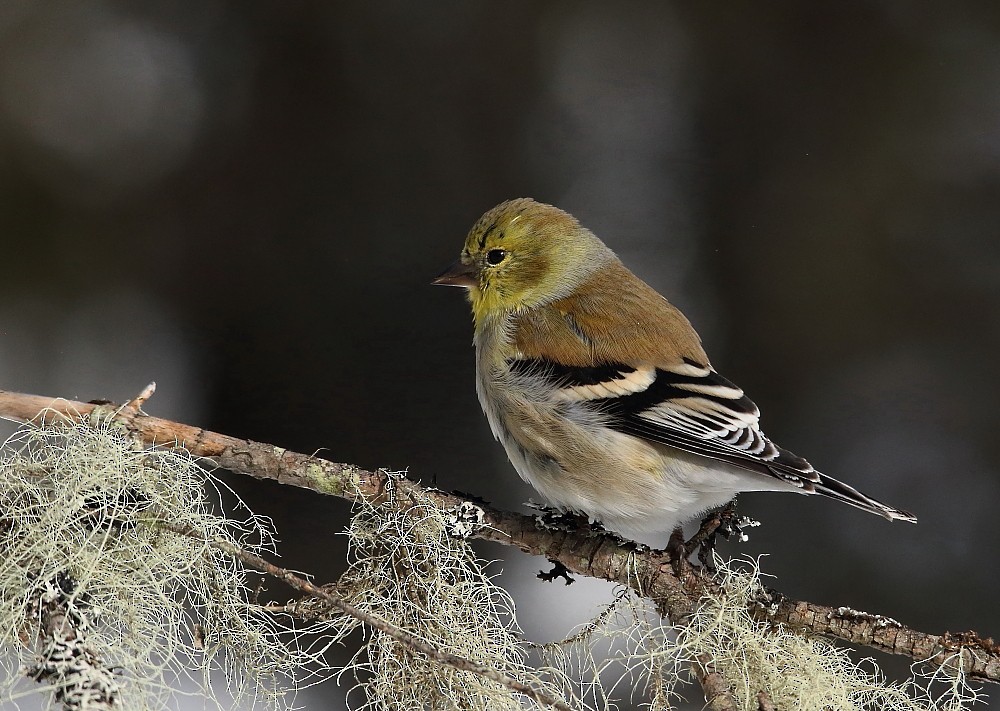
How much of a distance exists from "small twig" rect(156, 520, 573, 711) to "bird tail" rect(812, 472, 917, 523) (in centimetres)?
32

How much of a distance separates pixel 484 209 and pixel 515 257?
8.8 inches

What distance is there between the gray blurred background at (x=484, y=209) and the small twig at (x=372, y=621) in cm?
54

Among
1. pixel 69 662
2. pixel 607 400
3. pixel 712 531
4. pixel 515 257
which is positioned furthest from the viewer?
pixel 515 257

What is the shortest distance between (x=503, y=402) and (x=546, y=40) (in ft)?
2.13

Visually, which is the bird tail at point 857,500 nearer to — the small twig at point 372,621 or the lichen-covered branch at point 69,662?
the small twig at point 372,621

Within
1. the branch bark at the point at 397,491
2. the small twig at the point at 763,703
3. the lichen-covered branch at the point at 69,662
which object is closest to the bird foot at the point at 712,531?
the branch bark at the point at 397,491

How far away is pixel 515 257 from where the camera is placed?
44.9 inches

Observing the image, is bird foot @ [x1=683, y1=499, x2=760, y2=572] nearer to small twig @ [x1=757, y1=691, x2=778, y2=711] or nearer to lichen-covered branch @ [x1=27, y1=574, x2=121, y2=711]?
small twig @ [x1=757, y1=691, x2=778, y2=711]

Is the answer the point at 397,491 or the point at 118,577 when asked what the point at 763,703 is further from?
the point at 118,577

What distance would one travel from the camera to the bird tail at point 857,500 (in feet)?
2.68

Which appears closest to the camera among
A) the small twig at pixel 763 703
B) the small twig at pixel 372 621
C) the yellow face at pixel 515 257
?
the small twig at pixel 372 621

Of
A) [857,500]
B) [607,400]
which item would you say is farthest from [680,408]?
[857,500]

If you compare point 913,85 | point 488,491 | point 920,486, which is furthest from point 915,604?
point 913,85

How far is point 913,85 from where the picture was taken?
4.55ft
